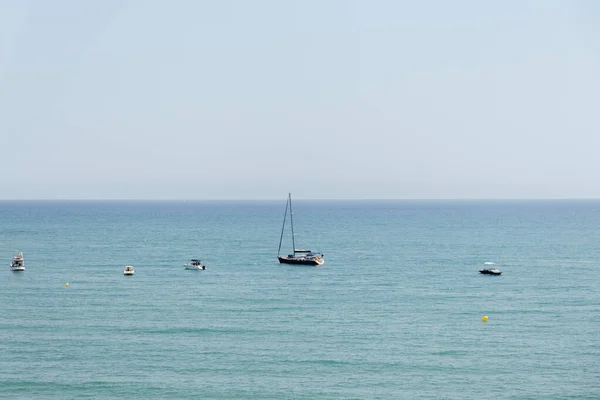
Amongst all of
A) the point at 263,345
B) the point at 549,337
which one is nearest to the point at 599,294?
the point at 549,337

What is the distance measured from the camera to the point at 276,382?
61062 mm

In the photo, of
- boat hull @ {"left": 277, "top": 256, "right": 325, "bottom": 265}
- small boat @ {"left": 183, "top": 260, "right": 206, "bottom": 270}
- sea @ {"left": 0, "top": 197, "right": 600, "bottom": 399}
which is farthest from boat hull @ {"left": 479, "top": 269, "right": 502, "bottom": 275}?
small boat @ {"left": 183, "top": 260, "right": 206, "bottom": 270}

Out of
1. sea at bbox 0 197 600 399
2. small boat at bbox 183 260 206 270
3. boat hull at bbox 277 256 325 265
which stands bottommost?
sea at bbox 0 197 600 399

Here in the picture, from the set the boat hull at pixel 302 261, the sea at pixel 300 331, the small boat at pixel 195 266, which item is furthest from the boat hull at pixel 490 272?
the small boat at pixel 195 266

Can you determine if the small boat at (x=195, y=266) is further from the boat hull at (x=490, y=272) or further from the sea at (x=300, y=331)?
the boat hull at (x=490, y=272)

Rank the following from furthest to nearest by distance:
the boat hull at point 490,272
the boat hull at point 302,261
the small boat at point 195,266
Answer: the boat hull at point 302,261, the small boat at point 195,266, the boat hull at point 490,272

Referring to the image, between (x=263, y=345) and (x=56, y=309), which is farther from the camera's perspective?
(x=56, y=309)

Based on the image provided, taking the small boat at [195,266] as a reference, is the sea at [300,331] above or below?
below

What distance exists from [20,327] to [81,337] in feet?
29.0

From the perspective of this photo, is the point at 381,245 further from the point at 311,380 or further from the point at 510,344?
the point at 311,380

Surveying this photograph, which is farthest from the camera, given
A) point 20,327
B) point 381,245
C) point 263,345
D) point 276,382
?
point 381,245

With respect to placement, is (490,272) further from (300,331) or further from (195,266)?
(300,331)

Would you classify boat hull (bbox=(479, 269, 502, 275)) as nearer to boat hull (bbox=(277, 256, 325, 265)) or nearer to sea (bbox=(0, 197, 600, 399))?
sea (bbox=(0, 197, 600, 399))

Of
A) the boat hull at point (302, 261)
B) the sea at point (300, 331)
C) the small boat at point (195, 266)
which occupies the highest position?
the boat hull at point (302, 261)
